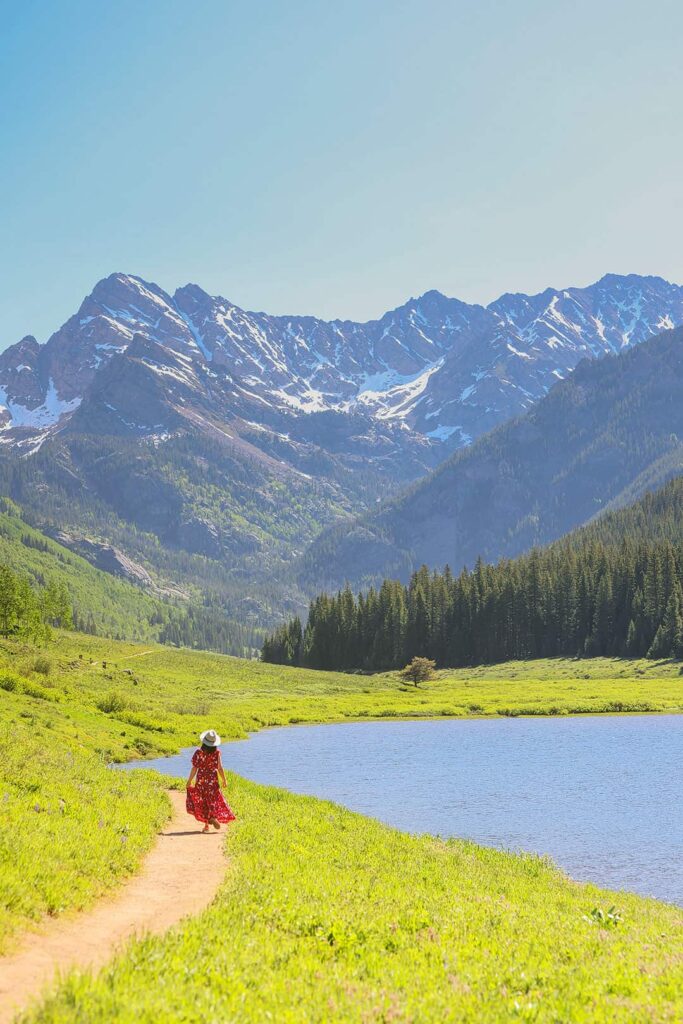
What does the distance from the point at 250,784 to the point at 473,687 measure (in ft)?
327

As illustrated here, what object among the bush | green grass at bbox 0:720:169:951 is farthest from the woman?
the bush

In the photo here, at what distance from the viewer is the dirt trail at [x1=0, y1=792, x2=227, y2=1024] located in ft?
37.4

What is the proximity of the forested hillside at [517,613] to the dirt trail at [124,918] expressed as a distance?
457 ft

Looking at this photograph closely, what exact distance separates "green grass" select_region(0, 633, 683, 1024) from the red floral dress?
1.15 metres

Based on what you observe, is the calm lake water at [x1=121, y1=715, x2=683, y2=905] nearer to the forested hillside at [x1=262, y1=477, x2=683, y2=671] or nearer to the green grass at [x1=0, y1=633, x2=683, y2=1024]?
the green grass at [x1=0, y1=633, x2=683, y2=1024]

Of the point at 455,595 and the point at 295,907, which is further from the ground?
the point at 455,595

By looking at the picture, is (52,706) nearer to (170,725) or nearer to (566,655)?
(170,725)

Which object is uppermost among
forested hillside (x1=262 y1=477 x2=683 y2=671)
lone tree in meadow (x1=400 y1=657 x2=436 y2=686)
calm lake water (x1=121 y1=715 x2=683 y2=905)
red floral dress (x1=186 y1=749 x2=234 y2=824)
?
forested hillside (x1=262 y1=477 x2=683 y2=671)

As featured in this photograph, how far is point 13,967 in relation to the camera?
11.8m

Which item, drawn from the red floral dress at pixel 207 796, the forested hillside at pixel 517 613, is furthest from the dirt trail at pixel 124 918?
the forested hillside at pixel 517 613

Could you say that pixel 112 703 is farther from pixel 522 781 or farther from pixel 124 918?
pixel 124 918

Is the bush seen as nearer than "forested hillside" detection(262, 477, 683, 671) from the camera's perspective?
Yes

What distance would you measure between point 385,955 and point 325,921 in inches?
69.2

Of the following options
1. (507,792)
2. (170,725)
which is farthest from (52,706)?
(507,792)
